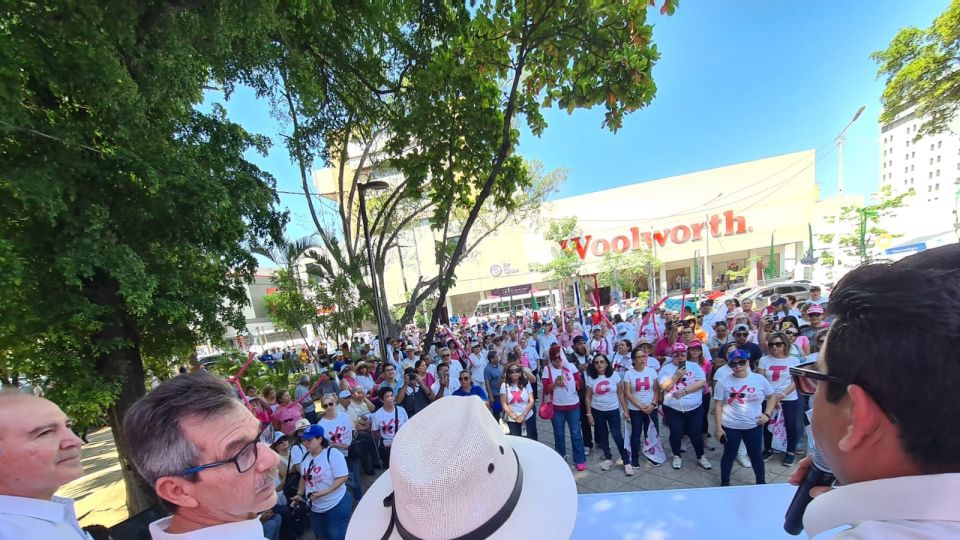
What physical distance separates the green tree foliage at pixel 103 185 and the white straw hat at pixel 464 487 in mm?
3916

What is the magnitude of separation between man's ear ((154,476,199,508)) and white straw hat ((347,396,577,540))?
602 mm

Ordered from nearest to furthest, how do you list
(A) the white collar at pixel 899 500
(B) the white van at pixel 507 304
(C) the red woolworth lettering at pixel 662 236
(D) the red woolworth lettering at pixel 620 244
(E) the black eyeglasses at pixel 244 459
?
(A) the white collar at pixel 899 500, (E) the black eyeglasses at pixel 244 459, (C) the red woolworth lettering at pixel 662 236, (D) the red woolworth lettering at pixel 620 244, (B) the white van at pixel 507 304

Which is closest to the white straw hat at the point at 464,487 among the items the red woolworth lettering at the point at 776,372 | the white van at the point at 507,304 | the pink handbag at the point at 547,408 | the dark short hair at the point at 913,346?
the dark short hair at the point at 913,346

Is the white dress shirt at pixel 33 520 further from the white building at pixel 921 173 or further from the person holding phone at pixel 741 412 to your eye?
the white building at pixel 921 173

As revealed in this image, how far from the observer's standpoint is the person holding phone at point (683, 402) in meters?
4.73

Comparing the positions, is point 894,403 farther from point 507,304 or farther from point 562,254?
point 507,304

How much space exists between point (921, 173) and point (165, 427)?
313 ft

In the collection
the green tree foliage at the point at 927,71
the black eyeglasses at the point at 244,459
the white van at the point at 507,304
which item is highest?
the green tree foliage at the point at 927,71

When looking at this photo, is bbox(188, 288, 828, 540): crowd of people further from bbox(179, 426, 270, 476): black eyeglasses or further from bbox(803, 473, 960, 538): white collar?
bbox(803, 473, 960, 538): white collar

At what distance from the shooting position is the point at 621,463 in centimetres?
521

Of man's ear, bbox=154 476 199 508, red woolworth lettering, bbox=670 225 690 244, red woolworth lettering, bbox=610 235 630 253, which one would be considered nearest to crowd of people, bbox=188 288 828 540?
man's ear, bbox=154 476 199 508

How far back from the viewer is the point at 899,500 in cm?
69

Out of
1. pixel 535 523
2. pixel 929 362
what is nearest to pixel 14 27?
pixel 535 523

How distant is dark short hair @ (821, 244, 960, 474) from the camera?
2.26ft
